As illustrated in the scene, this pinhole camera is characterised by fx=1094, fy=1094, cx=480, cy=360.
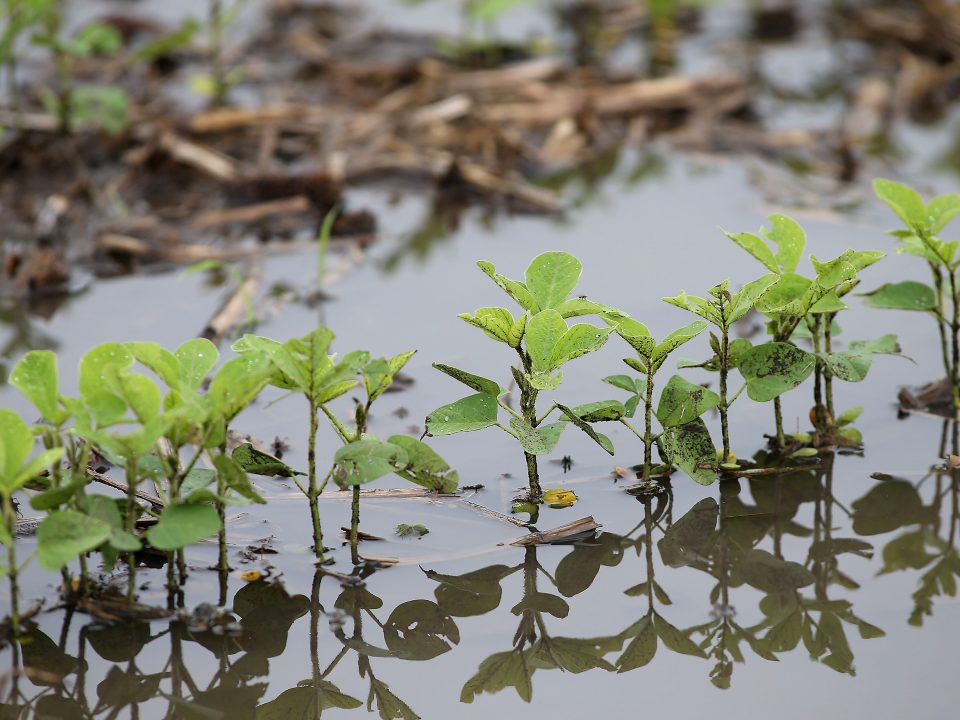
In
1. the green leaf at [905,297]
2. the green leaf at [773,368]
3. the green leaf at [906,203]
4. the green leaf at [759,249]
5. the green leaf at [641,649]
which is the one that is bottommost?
the green leaf at [641,649]

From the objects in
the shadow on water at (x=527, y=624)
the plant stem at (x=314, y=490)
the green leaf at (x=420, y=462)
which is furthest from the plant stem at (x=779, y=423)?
the plant stem at (x=314, y=490)

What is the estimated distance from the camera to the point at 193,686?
1.62 metres

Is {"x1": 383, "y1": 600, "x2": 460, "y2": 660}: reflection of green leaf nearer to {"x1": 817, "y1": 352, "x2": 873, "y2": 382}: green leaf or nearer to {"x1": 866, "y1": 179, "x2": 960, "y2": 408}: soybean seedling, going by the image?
{"x1": 817, "y1": 352, "x2": 873, "y2": 382}: green leaf

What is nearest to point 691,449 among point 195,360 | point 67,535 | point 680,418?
point 680,418

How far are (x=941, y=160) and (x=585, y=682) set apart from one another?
3.01 m

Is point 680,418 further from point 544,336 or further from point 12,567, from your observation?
point 12,567

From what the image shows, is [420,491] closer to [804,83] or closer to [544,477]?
[544,477]

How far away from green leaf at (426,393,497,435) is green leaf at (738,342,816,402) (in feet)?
1.56

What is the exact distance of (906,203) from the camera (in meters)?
2.14

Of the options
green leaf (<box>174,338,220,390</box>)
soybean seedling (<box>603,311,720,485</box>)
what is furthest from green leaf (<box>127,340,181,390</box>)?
soybean seedling (<box>603,311,720,485</box>)

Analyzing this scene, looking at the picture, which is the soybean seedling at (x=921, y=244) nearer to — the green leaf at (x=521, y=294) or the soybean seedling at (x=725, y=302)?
the soybean seedling at (x=725, y=302)

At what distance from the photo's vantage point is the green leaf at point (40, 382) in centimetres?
169

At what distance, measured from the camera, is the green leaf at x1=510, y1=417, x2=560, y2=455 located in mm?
1890

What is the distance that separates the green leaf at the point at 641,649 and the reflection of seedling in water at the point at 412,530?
0.44m
